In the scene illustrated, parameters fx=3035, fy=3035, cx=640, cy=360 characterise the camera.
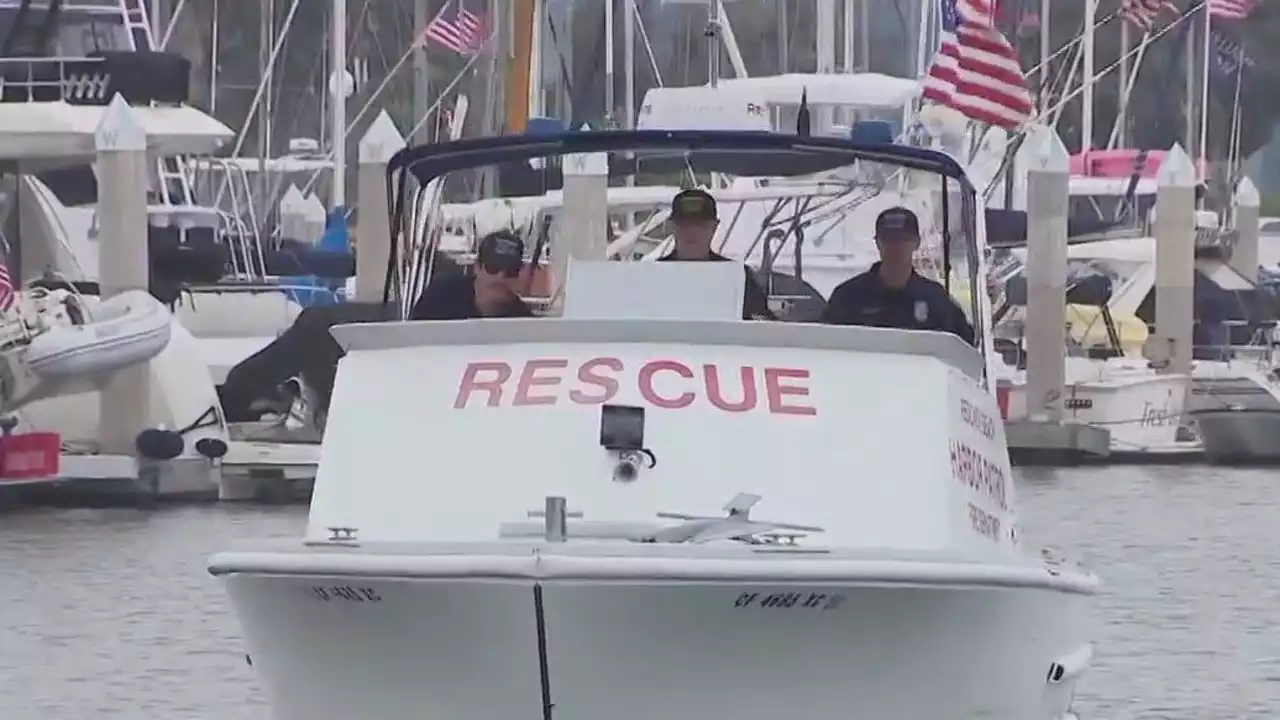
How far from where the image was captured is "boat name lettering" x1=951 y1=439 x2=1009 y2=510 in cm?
955

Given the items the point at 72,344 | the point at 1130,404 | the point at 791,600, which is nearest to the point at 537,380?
the point at 791,600

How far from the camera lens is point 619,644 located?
335 inches

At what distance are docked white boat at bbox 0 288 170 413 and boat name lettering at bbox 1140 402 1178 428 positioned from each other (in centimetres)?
1057

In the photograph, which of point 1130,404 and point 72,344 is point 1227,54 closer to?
point 1130,404

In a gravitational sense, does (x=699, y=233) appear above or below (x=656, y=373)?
above

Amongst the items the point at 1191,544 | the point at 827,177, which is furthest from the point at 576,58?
the point at 827,177

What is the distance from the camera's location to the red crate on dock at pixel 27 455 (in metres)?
23.2

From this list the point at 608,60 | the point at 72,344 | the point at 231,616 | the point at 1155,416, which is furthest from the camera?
the point at 608,60

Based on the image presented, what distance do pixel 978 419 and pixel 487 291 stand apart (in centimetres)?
173

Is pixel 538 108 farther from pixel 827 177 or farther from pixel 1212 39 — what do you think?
pixel 1212 39

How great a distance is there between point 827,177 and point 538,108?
15.8 metres

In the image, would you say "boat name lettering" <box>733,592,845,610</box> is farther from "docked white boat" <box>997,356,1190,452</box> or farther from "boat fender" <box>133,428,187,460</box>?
"docked white boat" <box>997,356,1190,452</box>

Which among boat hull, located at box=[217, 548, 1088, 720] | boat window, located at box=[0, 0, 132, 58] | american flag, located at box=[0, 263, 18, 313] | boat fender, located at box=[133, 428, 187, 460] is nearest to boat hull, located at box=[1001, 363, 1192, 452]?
boat fender, located at box=[133, 428, 187, 460]

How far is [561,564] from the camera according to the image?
27.1 ft
